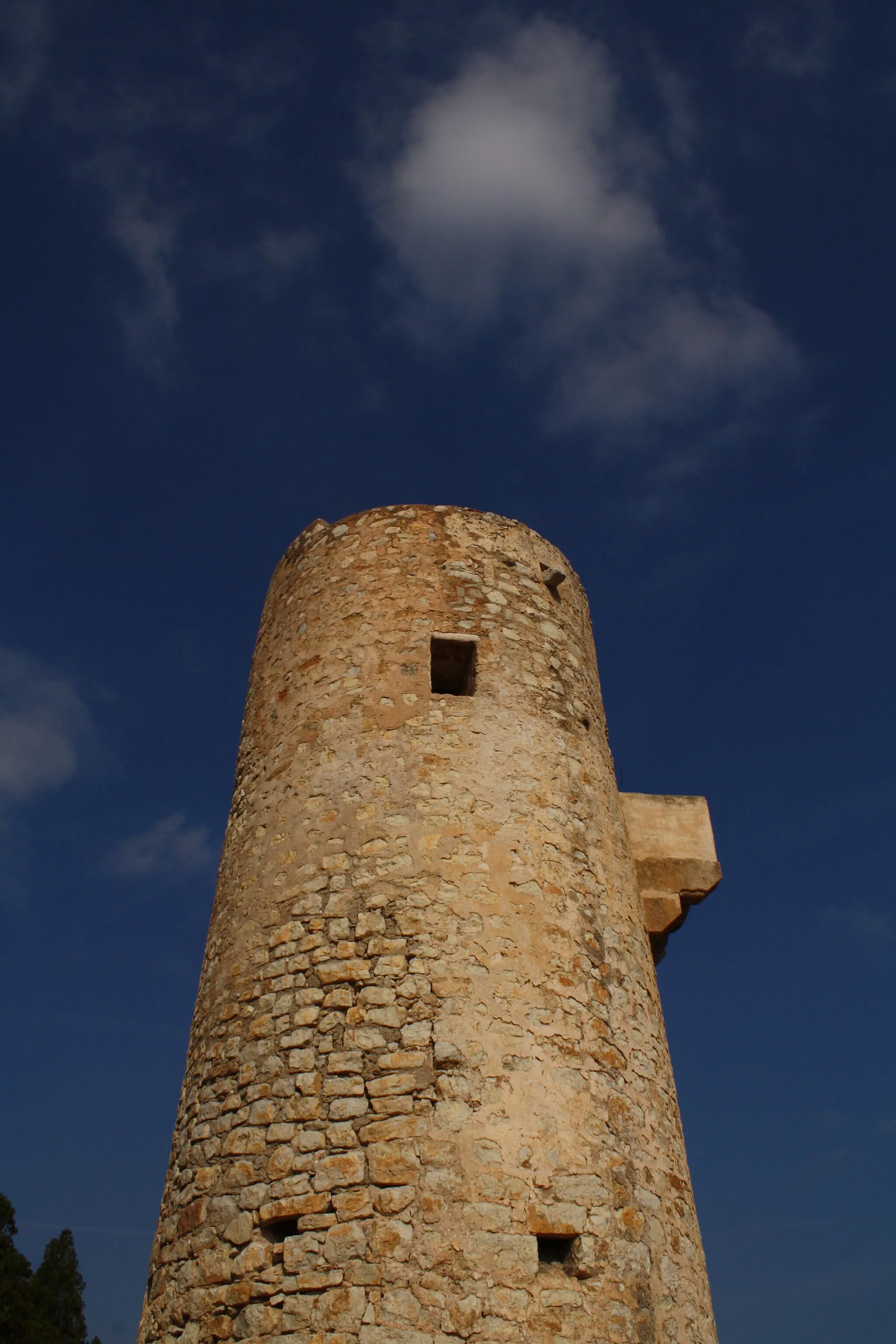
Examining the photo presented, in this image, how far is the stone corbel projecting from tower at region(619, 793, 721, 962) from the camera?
7242 mm

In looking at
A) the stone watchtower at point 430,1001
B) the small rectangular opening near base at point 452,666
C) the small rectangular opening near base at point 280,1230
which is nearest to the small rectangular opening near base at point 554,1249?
the stone watchtower at point 430,1001

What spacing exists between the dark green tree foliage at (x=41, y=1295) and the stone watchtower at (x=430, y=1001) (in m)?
18.3

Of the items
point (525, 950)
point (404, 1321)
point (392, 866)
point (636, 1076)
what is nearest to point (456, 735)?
point (392, 866)

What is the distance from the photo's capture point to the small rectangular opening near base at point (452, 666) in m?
6.86

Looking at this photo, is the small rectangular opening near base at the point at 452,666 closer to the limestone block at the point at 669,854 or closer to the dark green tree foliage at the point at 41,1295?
the limestone block at the point at 669,854

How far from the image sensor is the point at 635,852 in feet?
24.4

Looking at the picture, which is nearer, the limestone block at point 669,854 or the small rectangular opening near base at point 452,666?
the small rectangular opening near base at point 452,666

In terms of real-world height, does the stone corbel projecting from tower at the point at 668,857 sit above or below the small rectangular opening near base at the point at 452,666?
below

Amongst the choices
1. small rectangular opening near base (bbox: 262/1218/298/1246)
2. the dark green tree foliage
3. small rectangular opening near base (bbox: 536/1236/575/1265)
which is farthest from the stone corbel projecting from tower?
the dark green tree foliage

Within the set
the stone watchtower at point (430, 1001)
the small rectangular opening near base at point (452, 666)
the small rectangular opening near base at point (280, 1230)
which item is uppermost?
the small rectangular opening near base at point (452, 666)

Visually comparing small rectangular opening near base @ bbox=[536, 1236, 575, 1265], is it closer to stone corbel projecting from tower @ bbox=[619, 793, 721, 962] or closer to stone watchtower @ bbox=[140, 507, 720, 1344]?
stone watchtower @ bbox=[140, 507, 720, 1344]

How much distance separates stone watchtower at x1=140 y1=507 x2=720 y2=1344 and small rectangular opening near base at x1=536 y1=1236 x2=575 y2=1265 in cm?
1

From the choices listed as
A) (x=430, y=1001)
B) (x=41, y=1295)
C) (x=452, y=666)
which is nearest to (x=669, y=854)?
(x=452, y=666)

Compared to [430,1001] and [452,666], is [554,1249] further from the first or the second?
[452,666]
